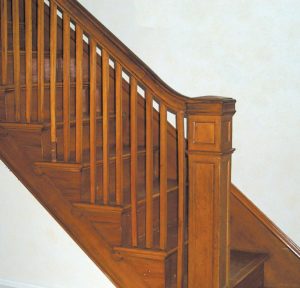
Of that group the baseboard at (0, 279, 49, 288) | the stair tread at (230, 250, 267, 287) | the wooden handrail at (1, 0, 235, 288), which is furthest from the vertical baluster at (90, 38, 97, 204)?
the stair tread at (230, 250, 267, 287)

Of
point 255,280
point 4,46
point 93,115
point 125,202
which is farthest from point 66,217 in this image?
point 255,280

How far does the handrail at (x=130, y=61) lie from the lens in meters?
2.54

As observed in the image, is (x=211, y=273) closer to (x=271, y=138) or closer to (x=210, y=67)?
(x=271, y=138)

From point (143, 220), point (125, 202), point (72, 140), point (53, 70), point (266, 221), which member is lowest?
point (266, 221)

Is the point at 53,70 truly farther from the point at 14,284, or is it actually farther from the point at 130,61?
the point at 14,284

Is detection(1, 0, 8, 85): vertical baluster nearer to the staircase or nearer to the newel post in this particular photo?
the staircase

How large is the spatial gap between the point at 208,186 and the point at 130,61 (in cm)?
63

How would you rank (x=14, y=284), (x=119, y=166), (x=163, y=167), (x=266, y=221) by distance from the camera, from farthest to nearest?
(x=266, y=221), (x=14, y=284), (x=119, y=166), (x=163, y=167)

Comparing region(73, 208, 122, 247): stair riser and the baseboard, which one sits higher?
region(73, 208, 122, 247): stair riser

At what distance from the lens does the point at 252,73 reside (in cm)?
326

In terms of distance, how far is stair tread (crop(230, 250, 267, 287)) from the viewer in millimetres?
2912

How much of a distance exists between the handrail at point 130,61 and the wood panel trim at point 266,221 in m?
0.90

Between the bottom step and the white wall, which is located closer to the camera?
the bottom step

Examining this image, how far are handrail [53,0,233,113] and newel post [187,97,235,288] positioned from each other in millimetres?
59
